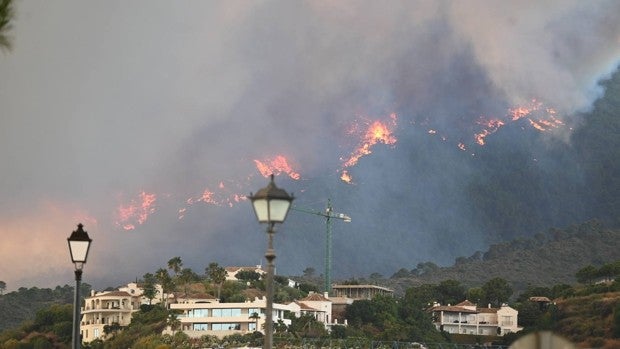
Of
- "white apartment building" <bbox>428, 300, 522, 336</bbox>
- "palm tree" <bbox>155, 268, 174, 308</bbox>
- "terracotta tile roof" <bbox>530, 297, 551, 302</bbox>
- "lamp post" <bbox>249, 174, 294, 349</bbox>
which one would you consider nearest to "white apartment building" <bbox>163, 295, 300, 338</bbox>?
"palm tree" <bbox>155, 268, 174, 308</bbox>

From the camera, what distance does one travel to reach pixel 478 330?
137000 mm

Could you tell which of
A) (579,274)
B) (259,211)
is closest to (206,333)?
(579,274)

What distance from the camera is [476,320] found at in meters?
138

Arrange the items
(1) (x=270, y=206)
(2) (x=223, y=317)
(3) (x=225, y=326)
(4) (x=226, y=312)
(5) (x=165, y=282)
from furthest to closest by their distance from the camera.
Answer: (5) (x=165, y=282) → (4) (x=226, y=312) → (2) (x=223, y=317) → (3) (x=225, y=326) → (1) (x=270, y=206)

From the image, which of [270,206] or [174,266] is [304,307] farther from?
[270,206]

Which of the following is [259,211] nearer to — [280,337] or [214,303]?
[280,337]

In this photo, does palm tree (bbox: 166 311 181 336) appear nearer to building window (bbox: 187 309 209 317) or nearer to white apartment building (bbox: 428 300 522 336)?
building window (bbox: 187 309 209 317)

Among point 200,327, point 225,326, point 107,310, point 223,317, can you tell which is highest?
point 107,310

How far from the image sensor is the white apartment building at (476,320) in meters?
134

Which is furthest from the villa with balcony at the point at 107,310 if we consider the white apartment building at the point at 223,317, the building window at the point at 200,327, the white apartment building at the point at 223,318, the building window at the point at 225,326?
the building window at the point at 225,326

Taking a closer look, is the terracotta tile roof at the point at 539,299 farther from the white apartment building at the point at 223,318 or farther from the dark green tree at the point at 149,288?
the dark green tree at the point at 149,288

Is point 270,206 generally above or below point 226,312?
below

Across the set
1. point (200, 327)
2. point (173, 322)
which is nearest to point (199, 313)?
point (200, 327)

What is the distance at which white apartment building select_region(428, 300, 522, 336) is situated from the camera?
134m
